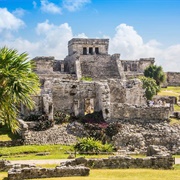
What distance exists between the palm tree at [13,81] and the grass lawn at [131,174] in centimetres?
327

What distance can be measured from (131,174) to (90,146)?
8782 millimetres

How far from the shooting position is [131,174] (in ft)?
65.4

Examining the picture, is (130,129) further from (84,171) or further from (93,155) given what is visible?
(84,171)

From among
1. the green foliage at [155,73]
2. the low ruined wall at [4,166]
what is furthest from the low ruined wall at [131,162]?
the green foliage at [155,73]

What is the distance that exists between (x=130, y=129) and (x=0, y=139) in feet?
31.6

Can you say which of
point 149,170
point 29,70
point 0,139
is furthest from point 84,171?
point 0,139

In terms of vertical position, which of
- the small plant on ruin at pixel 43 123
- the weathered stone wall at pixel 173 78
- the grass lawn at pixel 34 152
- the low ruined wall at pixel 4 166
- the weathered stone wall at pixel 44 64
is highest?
the weathered stone wall at pixel 44 64

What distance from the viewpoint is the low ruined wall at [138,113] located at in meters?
34.5

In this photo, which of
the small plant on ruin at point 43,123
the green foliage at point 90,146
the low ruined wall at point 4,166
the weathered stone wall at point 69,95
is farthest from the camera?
the weathered stone wall at point 69,95

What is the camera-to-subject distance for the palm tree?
20.4m

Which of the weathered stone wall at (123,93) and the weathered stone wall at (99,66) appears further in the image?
the weathered stone wall at (99,66)

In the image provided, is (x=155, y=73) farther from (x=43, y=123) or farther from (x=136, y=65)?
(x=43, y=123)

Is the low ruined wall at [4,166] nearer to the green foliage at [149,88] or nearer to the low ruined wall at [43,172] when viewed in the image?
the low ruined wall at [43,172]

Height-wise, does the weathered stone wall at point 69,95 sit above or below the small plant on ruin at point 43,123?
above
